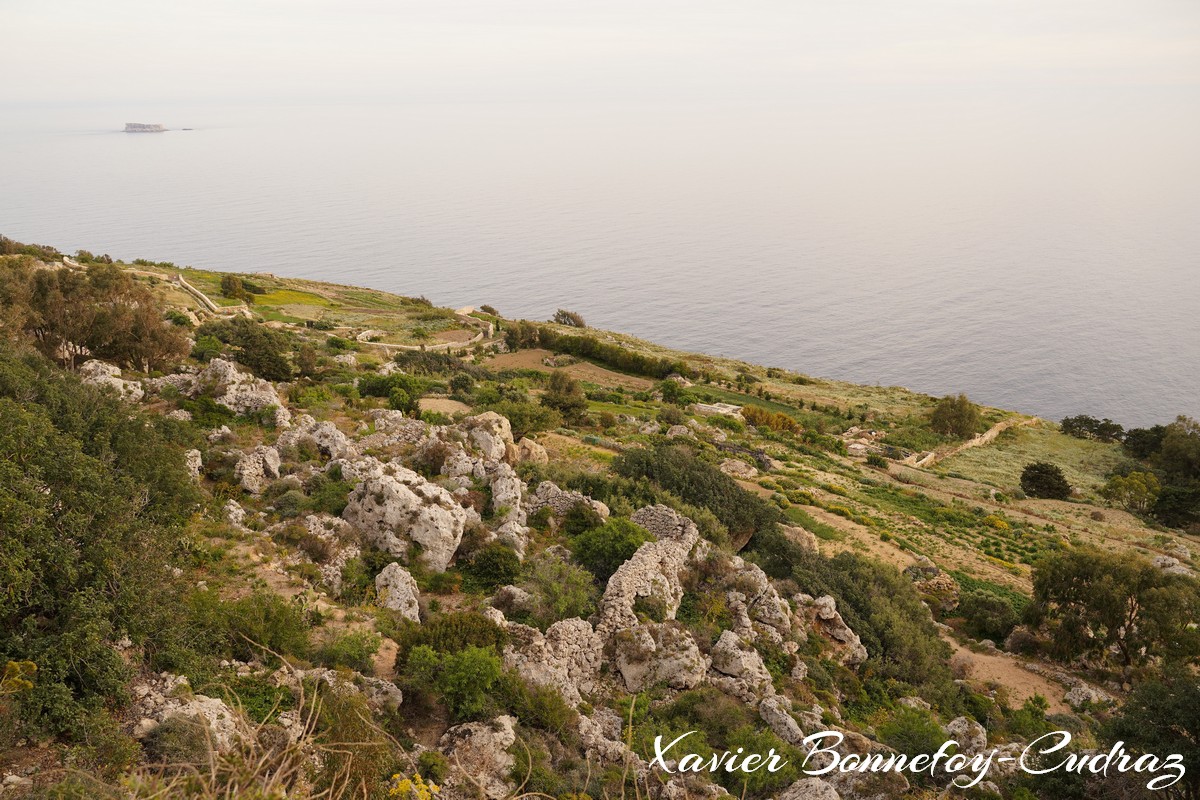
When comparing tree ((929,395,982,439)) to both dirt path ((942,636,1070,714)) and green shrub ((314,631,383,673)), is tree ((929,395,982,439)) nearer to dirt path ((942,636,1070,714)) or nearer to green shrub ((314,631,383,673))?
→ dirt path ((942,636,1070,714))

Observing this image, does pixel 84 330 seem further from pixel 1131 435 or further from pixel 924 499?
pixel 1131 435

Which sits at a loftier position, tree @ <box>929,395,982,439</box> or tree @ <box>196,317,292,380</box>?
tree @ <box>196,317,292,380</box>

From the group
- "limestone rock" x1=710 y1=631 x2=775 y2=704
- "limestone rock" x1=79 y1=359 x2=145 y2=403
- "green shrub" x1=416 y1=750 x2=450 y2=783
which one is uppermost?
"limestone rock" x1=79 y1=359 x2=145 y2=403

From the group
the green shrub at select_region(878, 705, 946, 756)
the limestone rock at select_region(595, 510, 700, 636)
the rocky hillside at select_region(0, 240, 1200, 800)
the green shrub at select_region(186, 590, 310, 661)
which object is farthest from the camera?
the limestone rock at select_region(595, 510, 700, 636)

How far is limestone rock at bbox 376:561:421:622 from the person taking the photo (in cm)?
1488

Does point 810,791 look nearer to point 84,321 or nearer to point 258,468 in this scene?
point 258,468

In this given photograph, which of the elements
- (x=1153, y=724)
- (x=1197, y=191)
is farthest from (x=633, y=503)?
(x=1197, y=191)

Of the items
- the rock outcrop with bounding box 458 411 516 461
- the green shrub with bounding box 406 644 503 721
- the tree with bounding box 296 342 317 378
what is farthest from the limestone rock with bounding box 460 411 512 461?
the tree with bounding box 296 342 317 378

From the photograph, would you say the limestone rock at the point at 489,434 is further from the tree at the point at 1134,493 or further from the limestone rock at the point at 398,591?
the tree at the point at 1134,493

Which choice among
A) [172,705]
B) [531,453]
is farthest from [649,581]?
[531,453]

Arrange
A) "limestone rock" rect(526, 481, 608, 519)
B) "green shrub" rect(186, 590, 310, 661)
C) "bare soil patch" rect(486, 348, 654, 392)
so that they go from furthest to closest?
"bare soil patch" rect(486, 348, 654, 392) → "limestone rock" rect(526, 481, 608, 519) → "green shrub" rect(186, 590, 310, 661)

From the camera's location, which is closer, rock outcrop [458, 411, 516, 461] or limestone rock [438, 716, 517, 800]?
limestone rock [438, 716, 517, 800]

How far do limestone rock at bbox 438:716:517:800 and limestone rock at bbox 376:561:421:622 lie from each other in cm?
373

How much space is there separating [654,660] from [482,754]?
499cm
